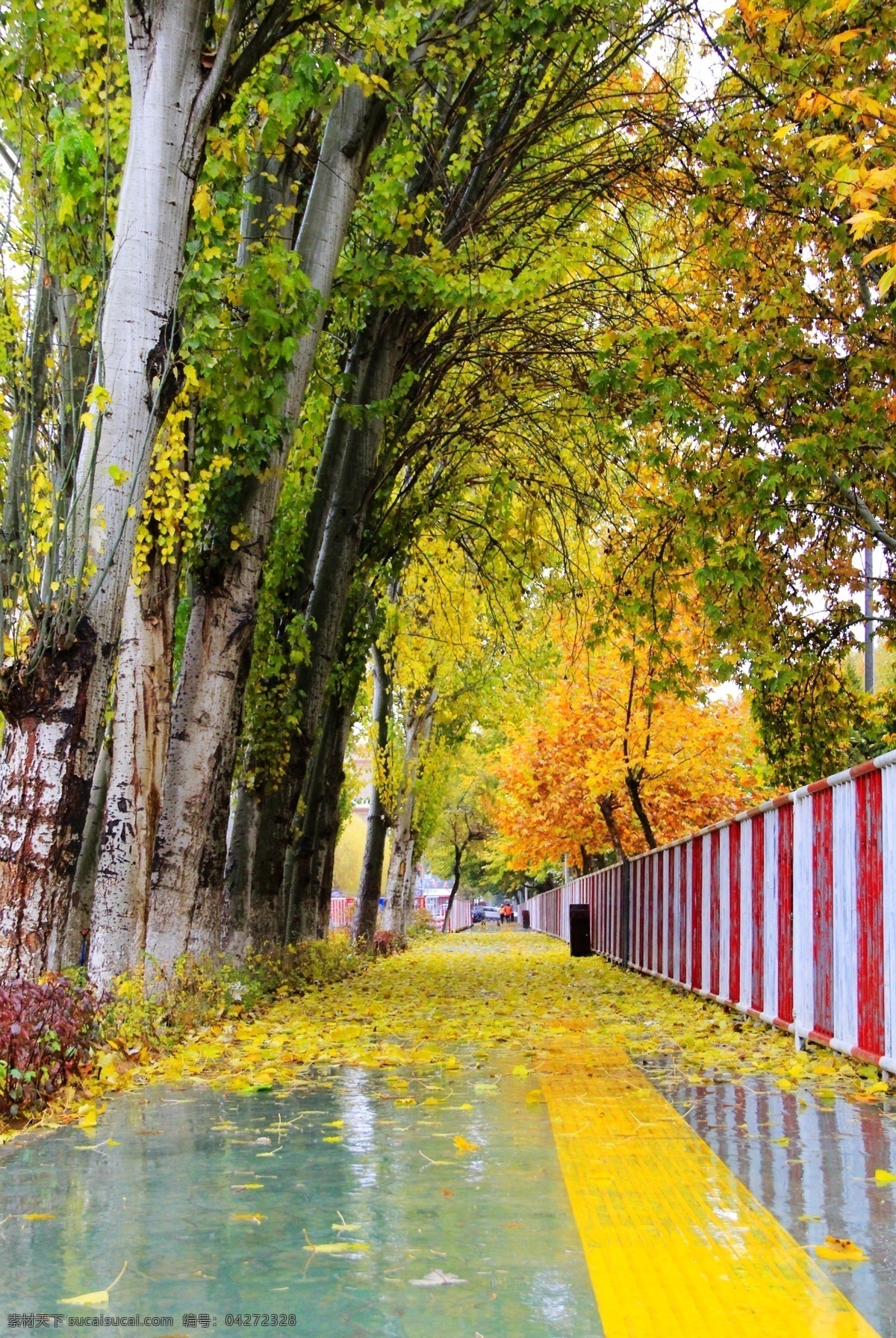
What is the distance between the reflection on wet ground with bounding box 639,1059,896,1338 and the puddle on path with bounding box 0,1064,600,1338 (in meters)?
0.70

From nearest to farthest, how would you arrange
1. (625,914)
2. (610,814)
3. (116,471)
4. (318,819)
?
(116,471) → (318,819) → (625,914) → (610,814)

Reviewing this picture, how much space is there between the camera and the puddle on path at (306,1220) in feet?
10.6

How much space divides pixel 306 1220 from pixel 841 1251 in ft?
5.29

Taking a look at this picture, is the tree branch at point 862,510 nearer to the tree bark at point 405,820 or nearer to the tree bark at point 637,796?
the tree bark at point 637,796

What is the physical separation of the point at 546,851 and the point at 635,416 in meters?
27.2

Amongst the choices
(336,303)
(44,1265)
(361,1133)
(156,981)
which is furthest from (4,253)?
(44,1265)

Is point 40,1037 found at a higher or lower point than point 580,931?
lower

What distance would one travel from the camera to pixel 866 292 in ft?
39.3

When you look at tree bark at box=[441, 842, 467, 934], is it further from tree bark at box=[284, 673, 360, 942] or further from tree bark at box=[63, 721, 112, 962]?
tree bark at box=[63, 721, 112, 962]

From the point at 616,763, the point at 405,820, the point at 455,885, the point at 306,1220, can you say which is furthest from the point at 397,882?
the point at 455,885

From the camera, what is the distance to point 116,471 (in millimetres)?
8055

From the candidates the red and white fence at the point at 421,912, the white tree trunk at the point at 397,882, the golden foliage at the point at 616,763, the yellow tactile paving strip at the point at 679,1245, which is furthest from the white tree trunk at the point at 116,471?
the red and white fence at the point at 421,912

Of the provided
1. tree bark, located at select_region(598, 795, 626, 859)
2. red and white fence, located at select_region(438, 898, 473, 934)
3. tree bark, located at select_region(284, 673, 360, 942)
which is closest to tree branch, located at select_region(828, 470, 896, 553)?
tree bark, located at select_region(284, 673, 360, 942)

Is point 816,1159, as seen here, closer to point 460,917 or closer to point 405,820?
point 405,820
